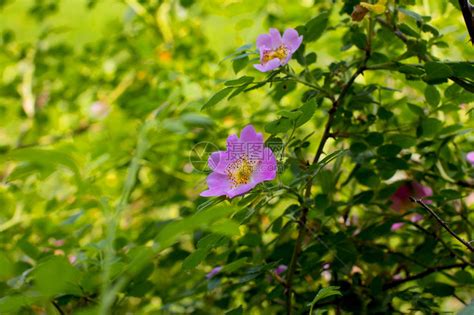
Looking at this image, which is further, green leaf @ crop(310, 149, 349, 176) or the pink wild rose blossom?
the pink wild rose blossom

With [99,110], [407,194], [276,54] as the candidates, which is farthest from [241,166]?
[99,110]

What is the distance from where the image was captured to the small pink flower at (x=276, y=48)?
0.57 metres

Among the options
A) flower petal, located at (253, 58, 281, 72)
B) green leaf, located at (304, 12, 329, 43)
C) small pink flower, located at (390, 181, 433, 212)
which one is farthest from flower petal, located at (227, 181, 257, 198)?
small pink flower, located at (390, 181, 433, 212)

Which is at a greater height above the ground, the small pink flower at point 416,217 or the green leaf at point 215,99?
the green leaf at point 215,99

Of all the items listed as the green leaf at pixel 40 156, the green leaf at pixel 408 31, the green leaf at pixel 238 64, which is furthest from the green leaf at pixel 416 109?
the green leaf at pixel 40 156

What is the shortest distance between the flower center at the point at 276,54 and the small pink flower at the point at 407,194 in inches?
11.6

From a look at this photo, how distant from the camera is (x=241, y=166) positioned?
555 mm

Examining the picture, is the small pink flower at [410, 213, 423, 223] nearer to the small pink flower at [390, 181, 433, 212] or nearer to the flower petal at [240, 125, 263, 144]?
the small pink flower at [390, 181, 433, 212]

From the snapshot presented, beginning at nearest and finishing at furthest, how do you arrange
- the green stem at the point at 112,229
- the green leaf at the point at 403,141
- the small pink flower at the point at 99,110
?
1. the green stem at the point at 112,229
2. the green leaf at the point at 403,141
3. the small pink flower at the point at 99,110

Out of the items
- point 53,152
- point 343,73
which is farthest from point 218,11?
point 53,152

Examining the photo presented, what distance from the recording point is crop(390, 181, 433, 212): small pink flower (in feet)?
2.67

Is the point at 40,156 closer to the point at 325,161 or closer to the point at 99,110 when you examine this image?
the point at 325,161

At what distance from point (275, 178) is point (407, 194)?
348 millimetres

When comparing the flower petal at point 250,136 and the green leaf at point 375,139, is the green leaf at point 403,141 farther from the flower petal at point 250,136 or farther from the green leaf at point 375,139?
the flower petal at point 250,136
